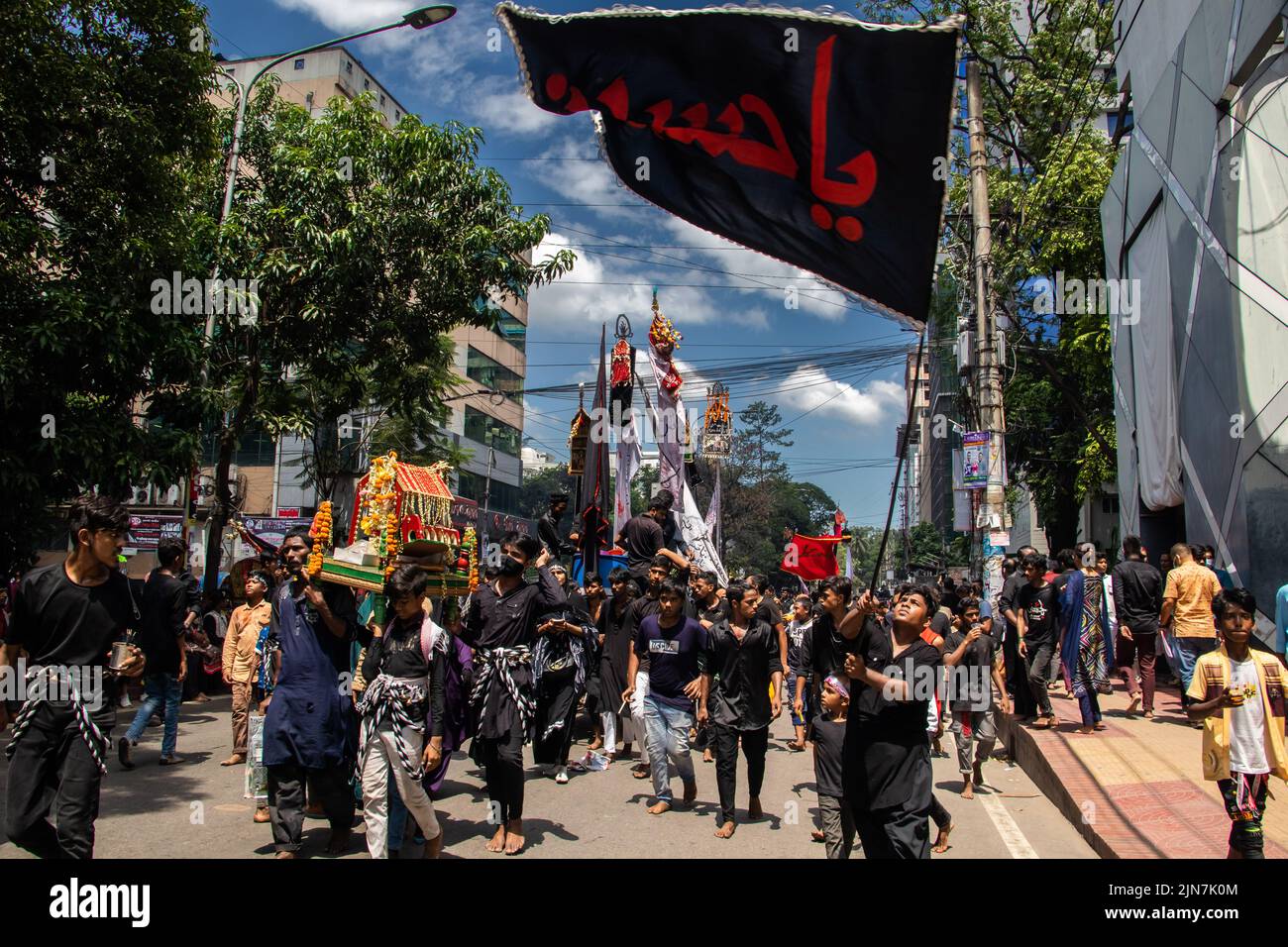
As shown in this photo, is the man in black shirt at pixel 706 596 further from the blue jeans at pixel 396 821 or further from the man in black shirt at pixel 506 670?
the blue jeans at pixel 396 821

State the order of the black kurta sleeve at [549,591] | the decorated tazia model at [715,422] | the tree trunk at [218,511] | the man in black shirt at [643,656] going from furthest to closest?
the decorated tazia model at [715,422]
the tree trunk at [218,511]
the man in black shirt at [643,656]
the black kurta sleeve at [549,591]

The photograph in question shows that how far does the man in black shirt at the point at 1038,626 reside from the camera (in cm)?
957

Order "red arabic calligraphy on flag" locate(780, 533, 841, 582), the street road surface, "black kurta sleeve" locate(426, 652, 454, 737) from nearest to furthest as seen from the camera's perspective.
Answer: "black kurta sleeve" locate(426, 652, 454, 737)
the street road surface
"red arabic calligraphy on flag" locate(780, 533, 841, 582)

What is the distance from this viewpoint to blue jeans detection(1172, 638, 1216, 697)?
8.72 meters

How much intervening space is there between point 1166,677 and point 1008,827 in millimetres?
8176

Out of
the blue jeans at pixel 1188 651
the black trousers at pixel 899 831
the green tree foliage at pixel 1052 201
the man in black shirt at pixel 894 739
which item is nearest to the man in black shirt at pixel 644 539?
the blue jeans at pixel 1188 651

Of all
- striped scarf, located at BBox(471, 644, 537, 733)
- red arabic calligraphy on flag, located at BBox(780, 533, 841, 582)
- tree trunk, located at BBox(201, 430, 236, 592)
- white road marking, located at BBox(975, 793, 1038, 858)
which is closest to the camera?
striped scarf, located at BBox(471, 644, 537, 733)

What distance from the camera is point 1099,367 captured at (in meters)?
21.4

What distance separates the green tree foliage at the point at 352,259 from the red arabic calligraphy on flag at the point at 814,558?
5.76 meters

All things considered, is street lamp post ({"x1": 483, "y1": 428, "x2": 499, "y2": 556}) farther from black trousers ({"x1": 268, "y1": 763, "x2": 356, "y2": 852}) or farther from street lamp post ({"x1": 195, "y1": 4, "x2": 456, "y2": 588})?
black trousers ({"x1": 268, "y1": 763, "x2": 356, "y2": 852})

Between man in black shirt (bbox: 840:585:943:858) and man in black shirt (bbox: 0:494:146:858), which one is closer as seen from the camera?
man in black shirt (bbox: 0:494:146:858)

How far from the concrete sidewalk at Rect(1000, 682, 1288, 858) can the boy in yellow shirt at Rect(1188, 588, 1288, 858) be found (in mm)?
927

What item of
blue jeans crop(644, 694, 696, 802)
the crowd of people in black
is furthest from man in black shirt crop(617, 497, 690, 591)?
blue jeans crop(644, 694, 696, 802)

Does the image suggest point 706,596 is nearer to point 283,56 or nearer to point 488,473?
point 283,56
